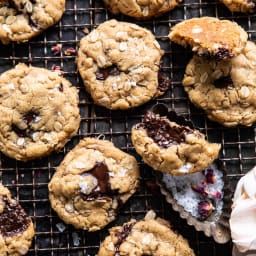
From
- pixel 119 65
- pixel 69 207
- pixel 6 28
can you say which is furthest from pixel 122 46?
pixel 69 207

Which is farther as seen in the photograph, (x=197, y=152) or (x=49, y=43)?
(x=49, y=43)

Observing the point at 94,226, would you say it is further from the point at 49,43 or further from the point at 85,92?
the point at 49,43

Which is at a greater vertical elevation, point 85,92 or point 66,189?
point 85,92

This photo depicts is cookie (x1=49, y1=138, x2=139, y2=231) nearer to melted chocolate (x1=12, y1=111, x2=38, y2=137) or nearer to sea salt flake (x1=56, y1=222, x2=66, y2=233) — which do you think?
sea salt flake (x1=56, y1=222, x2=66, y2=233)

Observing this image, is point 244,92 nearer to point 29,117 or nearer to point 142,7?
point 142,7

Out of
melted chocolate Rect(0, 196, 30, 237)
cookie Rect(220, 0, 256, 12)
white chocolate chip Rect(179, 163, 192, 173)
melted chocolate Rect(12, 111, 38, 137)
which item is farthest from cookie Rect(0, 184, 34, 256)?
cookie Rect(220, 0, 256, 12)

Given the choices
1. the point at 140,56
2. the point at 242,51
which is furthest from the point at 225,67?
the point at 140,56
